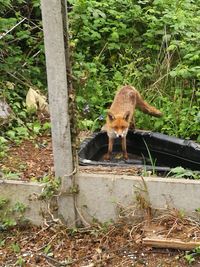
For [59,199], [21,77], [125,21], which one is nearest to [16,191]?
[59,199]

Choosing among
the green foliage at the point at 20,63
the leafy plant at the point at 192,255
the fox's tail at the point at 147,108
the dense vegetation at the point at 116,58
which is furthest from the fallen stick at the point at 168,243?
the fox's tail at the point at 147,108

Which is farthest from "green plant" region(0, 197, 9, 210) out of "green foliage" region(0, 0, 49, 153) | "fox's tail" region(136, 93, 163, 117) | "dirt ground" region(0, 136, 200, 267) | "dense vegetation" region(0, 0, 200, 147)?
"fox's tail" region(136, 93, 163, 117)

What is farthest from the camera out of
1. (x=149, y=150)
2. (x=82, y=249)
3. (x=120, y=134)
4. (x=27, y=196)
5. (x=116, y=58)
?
(x=116, y=58)

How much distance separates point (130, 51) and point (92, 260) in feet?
12.9

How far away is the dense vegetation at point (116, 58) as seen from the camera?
5.49 meters

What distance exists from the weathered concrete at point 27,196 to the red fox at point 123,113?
146 cm

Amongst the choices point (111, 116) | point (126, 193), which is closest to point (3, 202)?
point (126, 193)

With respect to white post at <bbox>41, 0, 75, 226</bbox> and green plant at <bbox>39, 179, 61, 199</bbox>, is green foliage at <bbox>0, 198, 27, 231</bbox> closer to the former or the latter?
green plant at <bbox>39, 179, 61, 199</bbox>

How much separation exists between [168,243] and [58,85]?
123 cm

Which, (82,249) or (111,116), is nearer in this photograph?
(82,249)

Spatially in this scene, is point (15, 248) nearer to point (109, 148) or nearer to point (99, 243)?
point (99, 243)

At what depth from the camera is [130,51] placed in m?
6.54

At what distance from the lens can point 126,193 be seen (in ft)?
11.0

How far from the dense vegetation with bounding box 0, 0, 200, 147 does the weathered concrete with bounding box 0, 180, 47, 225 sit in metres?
1.42
